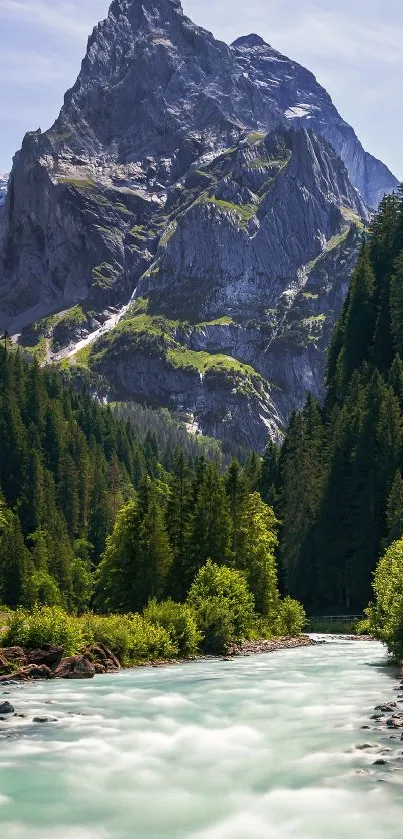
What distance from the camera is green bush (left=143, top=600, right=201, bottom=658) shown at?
59.3 meters

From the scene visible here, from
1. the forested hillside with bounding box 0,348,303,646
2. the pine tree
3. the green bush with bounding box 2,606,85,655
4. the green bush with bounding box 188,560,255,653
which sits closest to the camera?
the green bush with bounding box 2,606,85,655

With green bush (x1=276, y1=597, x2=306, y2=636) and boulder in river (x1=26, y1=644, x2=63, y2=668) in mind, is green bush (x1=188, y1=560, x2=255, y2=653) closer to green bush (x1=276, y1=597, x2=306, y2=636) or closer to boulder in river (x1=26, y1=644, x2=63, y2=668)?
green bush (x1=276, y1=597, x2=306, y2=636)

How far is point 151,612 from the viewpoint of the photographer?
60.7 m

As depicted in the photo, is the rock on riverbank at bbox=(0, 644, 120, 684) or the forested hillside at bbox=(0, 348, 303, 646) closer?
the rock on riverbank at bbox=(0, 644, 120, 684)

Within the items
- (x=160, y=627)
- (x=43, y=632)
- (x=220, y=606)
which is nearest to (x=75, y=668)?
(x=43, y=632)

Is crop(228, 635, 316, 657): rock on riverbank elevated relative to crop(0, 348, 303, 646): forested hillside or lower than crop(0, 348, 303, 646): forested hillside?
lower

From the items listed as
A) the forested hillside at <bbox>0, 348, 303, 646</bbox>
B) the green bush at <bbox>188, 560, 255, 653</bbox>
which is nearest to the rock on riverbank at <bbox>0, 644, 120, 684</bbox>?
the green bush at <bbox>188, 560, 255, 653</bbox>

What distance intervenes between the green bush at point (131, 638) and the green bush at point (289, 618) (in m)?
25.6

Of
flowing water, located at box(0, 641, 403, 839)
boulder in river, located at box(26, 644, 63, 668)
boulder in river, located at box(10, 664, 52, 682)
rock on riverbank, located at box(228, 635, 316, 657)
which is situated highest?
boulder in river, located at box(26, 644, 63, 668)

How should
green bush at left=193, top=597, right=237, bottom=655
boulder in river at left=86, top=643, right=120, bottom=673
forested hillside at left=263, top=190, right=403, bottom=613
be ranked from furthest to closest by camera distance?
1. forested hillside at left=263, top=190, right=403, bottom=613
2. green bush at left=193, top=597, right=237, bottom=655
3. boulder in river at left=86, top=643, right=120, bottom=673

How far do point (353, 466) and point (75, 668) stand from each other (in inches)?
2583

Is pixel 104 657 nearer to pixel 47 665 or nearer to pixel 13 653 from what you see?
pixel 47 665

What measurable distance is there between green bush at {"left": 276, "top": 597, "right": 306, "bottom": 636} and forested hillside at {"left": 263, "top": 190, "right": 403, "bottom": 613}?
12866 mm

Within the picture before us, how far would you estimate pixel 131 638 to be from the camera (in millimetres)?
55812
